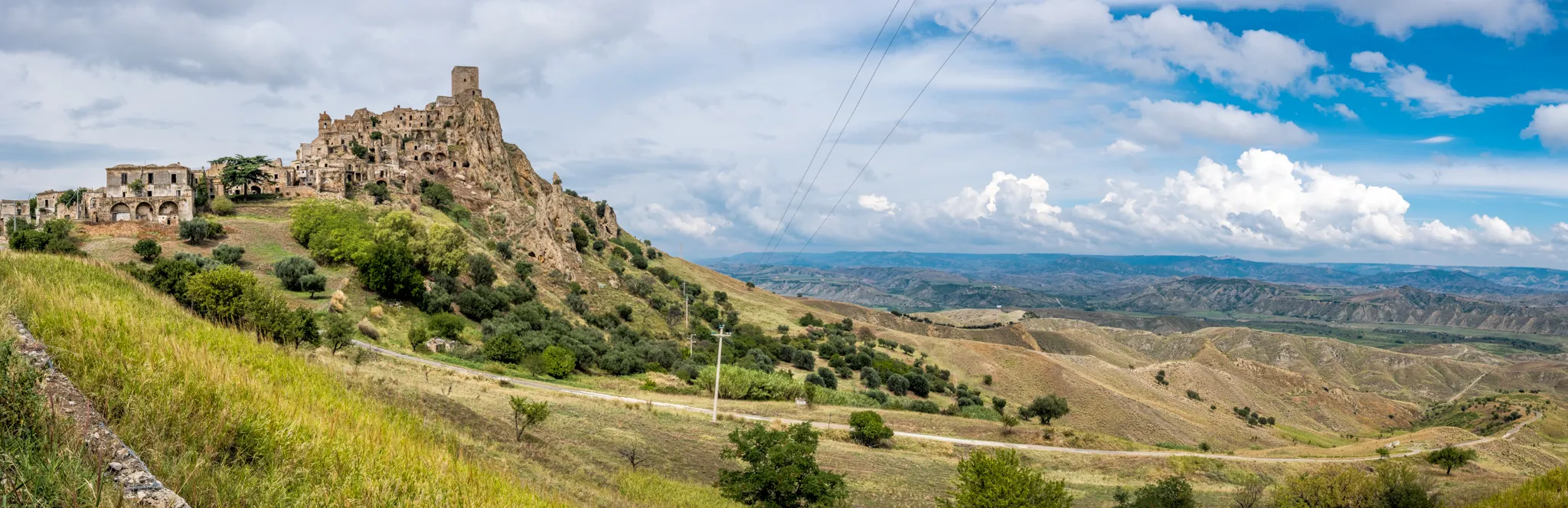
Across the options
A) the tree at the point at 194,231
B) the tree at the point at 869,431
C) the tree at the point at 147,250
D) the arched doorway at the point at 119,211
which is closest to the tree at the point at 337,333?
the tree at the point at 147,250

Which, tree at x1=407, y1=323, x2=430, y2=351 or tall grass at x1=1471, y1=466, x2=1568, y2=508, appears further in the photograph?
tree at x1=407, y1=323, x2=430, y2=351

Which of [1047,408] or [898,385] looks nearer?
[1047,408]

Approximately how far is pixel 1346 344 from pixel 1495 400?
71.9 metres

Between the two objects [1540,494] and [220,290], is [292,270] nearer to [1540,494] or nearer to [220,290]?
[220,290]

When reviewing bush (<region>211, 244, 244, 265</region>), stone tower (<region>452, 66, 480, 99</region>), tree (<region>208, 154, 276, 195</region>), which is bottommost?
bush (<region>211, 244, 244, 265</region>)

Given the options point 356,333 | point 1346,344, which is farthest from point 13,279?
point 1346,344

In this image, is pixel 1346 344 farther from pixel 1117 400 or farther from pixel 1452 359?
pixel 1117 400

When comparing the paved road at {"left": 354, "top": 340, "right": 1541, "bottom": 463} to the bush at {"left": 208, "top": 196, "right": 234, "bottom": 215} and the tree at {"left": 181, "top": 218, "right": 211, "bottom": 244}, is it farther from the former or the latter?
the bush at {"left": 208, "top": 196, "right": 234, "bottom": 215}

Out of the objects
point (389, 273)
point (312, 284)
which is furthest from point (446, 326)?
point (312, 284)

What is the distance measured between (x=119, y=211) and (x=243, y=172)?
10335 mm

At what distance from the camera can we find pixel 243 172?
65.0 metres

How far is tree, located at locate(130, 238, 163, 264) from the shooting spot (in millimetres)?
44688

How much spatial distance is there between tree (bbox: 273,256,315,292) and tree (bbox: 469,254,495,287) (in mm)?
13556

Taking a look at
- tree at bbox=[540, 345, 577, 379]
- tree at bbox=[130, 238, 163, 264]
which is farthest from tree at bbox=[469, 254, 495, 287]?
tree at bbox=[130, 238, 163, 264]
